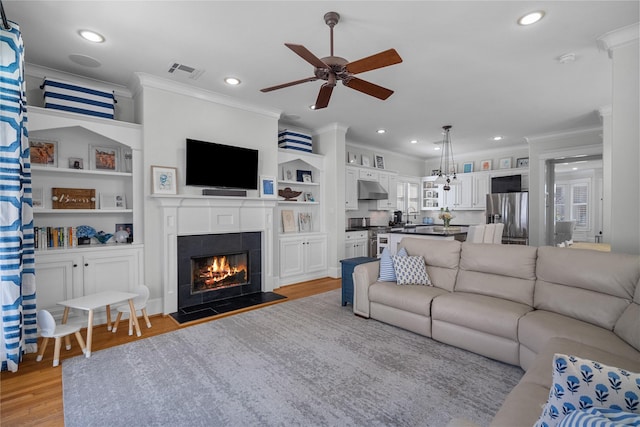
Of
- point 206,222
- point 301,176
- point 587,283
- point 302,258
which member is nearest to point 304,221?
point 302,258

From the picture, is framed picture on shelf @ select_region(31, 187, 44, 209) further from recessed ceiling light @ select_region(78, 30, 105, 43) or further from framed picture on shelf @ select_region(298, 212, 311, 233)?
framed picture on shelf @ select_region(298, 212, 311, 233)

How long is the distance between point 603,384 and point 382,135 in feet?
19.5

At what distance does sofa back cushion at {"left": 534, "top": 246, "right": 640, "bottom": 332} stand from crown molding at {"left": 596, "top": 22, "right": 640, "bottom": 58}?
73.1 inches

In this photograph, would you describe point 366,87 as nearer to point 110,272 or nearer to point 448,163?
point 110,272

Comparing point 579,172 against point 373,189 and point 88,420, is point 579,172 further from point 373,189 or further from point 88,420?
point 88,420

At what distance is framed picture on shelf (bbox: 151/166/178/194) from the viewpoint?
3742 millimetres

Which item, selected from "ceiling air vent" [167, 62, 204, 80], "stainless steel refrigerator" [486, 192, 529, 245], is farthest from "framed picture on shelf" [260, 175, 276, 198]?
"stainless steel refrigerator" [486, 192, 529, 245]

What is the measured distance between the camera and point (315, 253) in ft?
18.8

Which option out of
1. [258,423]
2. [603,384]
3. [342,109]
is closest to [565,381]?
[603,384]

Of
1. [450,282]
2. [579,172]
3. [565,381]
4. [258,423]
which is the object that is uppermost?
[579,172]

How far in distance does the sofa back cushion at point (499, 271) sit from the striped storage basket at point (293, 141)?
3.31m

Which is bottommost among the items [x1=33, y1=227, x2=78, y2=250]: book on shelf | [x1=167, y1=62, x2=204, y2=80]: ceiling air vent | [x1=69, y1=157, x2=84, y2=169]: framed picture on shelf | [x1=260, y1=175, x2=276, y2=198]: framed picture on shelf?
[x1=33, y1=227, x2=78, y2=250]: book on shelf

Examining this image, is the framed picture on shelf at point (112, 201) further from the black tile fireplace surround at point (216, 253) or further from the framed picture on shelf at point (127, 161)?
the black tile fireplace surround at point (216, 253)

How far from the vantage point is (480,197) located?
25.5 feet
